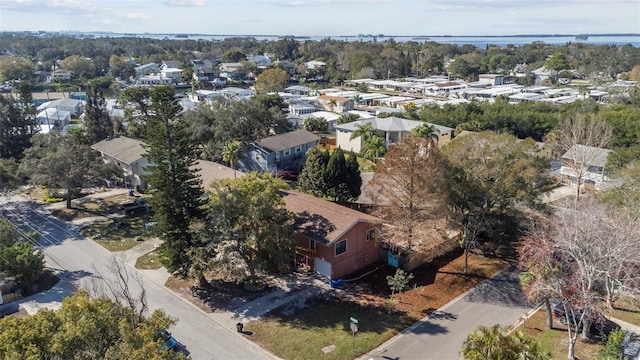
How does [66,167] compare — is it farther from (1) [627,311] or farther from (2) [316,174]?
(1) [627,311]

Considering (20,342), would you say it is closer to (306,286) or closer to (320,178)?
(306,286)

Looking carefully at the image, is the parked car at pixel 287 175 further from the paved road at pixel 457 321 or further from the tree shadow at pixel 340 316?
the paved road at pixel 457 321

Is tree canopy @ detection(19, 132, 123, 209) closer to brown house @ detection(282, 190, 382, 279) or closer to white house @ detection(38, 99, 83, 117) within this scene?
brown house @ detection(282, 190, 382, 279)

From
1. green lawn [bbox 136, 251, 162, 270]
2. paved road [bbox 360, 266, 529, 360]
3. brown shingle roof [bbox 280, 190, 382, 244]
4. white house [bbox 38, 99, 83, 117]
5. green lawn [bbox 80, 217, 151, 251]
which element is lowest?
paved road [bbox 360, 266, 529, 360]

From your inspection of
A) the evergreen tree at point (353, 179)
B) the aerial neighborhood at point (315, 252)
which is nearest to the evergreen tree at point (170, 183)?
the aerial neighborhood at point (315, 252)

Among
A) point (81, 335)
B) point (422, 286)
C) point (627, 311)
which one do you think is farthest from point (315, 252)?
point (627, 311)

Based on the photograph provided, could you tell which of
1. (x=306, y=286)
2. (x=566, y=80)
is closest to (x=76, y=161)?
(x=306, y=286)

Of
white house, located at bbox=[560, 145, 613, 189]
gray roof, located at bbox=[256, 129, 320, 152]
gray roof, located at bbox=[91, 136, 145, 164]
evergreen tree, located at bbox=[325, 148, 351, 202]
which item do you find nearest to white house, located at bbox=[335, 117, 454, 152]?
gray roof, located at bbox=[256, 129, 320, 152]
